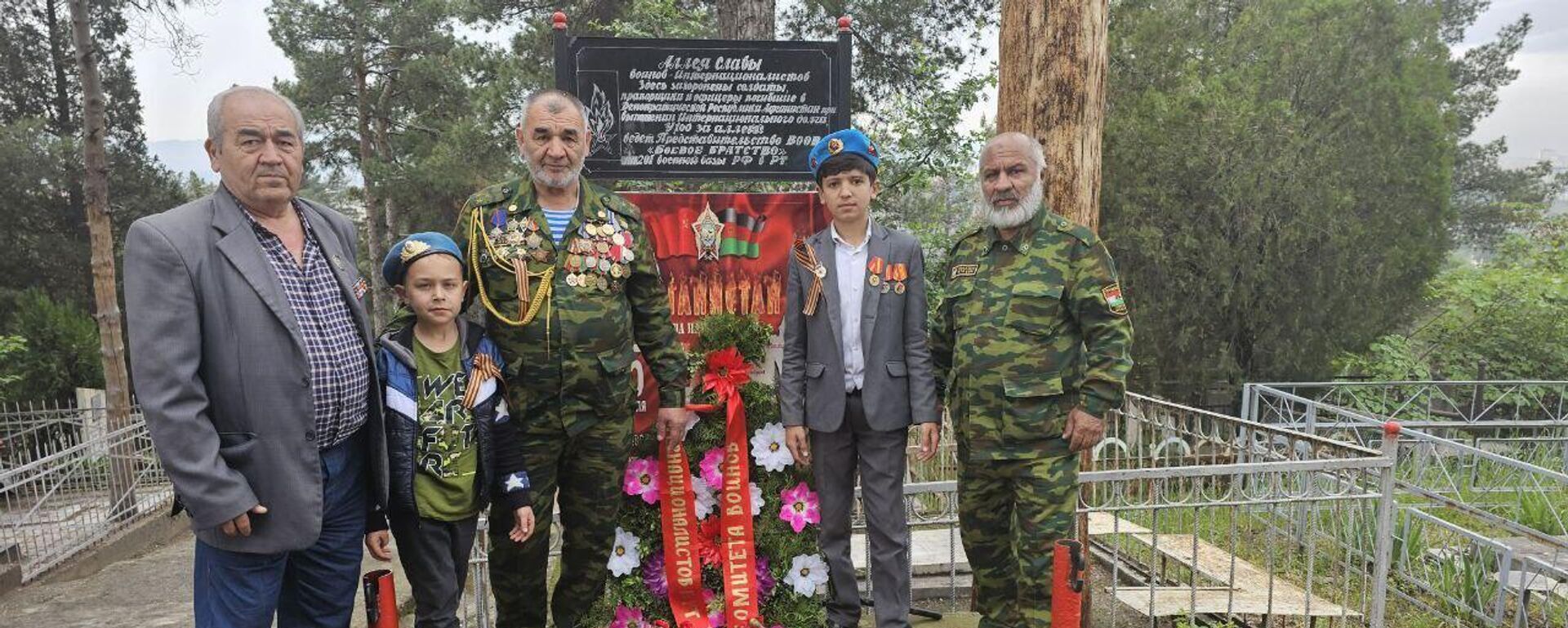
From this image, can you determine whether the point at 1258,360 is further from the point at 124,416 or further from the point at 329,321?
the point at 124,416

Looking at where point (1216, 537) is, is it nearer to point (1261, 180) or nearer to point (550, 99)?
point (550, 99)

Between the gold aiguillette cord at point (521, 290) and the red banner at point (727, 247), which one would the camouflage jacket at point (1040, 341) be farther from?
the gold aiguillette cord at point (521, 290)

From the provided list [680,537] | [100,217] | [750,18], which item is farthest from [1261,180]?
[100,217]

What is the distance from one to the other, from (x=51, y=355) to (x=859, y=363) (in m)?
15.6

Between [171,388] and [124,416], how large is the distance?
35.9 feet

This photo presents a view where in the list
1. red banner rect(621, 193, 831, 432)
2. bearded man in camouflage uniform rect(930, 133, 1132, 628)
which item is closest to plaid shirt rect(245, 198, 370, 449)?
red banner rect(621, 193, 831, 432)

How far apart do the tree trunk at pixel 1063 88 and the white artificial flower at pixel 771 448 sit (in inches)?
66.5

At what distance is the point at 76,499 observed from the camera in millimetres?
9828

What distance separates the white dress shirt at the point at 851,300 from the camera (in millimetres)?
3215

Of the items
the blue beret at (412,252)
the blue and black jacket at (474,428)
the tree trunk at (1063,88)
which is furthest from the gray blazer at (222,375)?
the tree trunk at (1063,88)

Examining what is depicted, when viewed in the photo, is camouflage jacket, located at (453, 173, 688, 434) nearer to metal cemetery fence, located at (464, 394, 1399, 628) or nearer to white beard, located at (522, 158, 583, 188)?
white beard, located at (522, 158, 583, 188)

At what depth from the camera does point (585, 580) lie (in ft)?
10.6

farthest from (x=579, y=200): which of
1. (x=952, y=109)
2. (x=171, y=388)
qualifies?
(x=952, y=109)

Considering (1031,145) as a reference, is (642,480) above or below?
below
